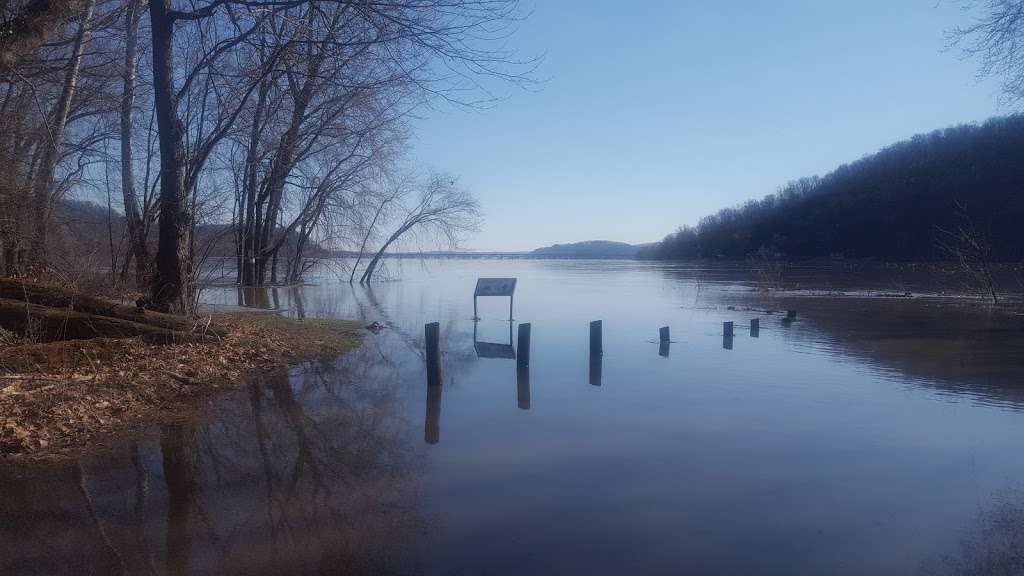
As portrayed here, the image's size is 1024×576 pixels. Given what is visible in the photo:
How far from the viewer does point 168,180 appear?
1127 cm

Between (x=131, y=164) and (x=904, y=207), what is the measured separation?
279 feet

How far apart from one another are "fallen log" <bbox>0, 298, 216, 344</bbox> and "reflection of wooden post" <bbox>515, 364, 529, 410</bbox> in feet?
15.4

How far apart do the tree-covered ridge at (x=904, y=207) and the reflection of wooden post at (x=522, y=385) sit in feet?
173

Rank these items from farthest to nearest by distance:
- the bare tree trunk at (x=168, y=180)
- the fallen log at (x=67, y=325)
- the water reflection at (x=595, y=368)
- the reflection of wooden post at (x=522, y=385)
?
the bare tree trunk at (x=168, y=180), the water reflection at (x=595, y=368), the reflection of wooden post at (x=522, y=385), the fallen log at (x=67, y=325)

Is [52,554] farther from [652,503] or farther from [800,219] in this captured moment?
[800,219]

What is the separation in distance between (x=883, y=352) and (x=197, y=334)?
1215cm

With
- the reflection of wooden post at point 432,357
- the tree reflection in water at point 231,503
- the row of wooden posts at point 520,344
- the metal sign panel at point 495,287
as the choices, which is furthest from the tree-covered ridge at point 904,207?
the tree reflection in water at point 231,503

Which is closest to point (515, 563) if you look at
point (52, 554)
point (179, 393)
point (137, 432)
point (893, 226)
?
point (52, 554)

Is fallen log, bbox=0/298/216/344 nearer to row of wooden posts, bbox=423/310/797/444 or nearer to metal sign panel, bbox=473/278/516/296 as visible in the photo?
row of wooden posts, bbox=423/310/797/444

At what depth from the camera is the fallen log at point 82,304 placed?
9672mm

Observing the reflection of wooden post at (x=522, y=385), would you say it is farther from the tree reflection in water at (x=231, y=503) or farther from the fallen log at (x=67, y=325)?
the fallen log at (x=67, y=325)

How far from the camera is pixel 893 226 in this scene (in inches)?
3204

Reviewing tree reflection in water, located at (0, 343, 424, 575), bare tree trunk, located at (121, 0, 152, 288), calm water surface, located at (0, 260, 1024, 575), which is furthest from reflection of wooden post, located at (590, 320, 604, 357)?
bare tree trunk, located at (121, 0, 152, 288)

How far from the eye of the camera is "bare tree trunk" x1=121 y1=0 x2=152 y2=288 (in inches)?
586
